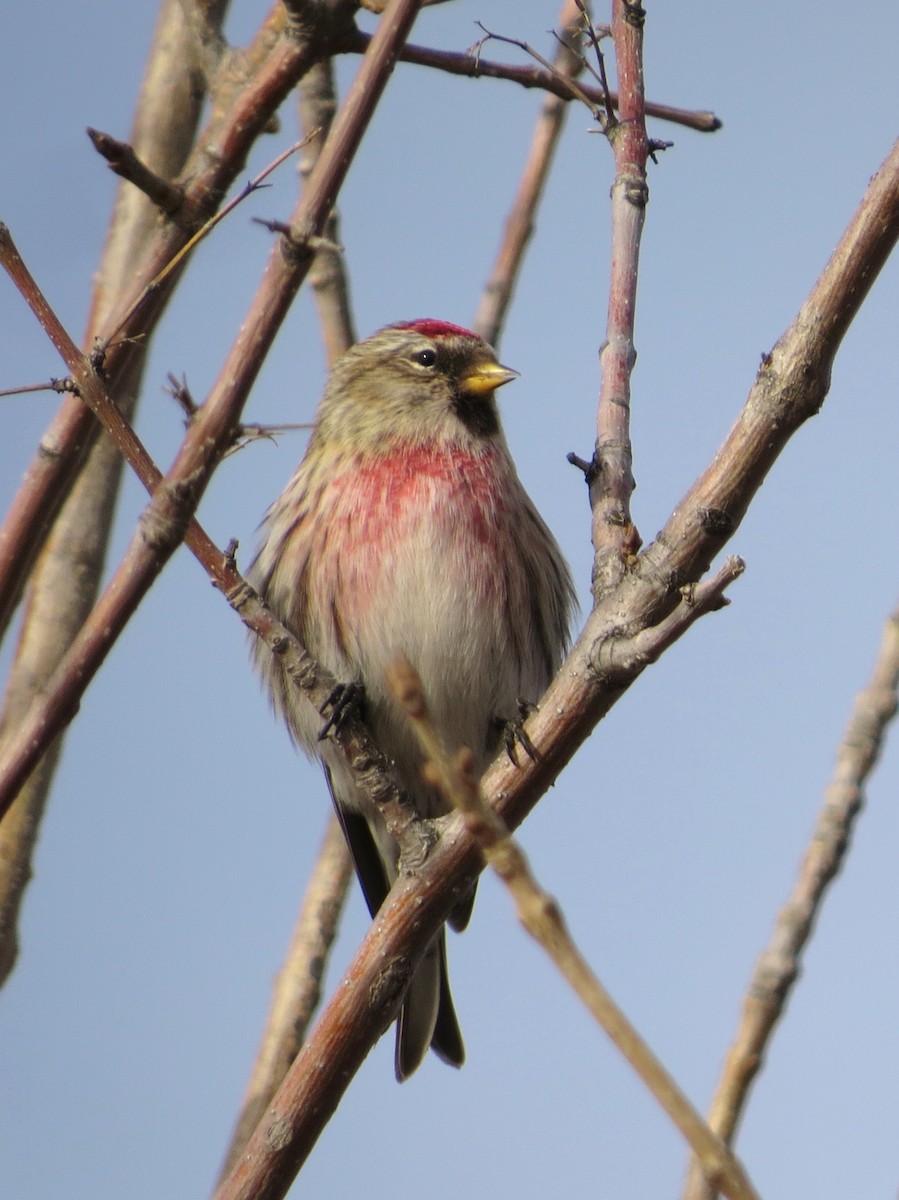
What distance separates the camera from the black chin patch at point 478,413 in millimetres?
4418

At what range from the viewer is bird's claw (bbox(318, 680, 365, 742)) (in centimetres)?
326

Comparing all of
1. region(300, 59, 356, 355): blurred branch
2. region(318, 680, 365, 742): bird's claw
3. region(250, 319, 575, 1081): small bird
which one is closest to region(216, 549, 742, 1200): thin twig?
region(318, 680, 365, 742): bird's claw

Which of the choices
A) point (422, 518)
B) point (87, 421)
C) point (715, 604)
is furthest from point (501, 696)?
point (715, 604)

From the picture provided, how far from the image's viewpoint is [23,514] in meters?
3.00

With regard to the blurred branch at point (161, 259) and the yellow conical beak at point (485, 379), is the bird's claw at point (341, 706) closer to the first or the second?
the blurred branch at point (161, 259)

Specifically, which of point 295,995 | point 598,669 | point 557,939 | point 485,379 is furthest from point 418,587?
point 557,939

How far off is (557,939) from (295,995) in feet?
8.72

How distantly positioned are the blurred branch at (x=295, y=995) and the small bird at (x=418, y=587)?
22 cm

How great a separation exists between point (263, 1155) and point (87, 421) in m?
1.42

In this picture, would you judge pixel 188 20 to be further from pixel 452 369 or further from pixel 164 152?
pixel 452 369

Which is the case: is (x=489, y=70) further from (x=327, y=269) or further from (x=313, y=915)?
(x=313, y=915)

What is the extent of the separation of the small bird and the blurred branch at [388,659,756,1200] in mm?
2553

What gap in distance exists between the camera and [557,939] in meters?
1.20

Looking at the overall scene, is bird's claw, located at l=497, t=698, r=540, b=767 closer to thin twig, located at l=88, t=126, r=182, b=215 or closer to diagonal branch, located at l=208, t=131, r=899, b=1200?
diagonal branch, located at l=208, t=131, r=899, b=1200
